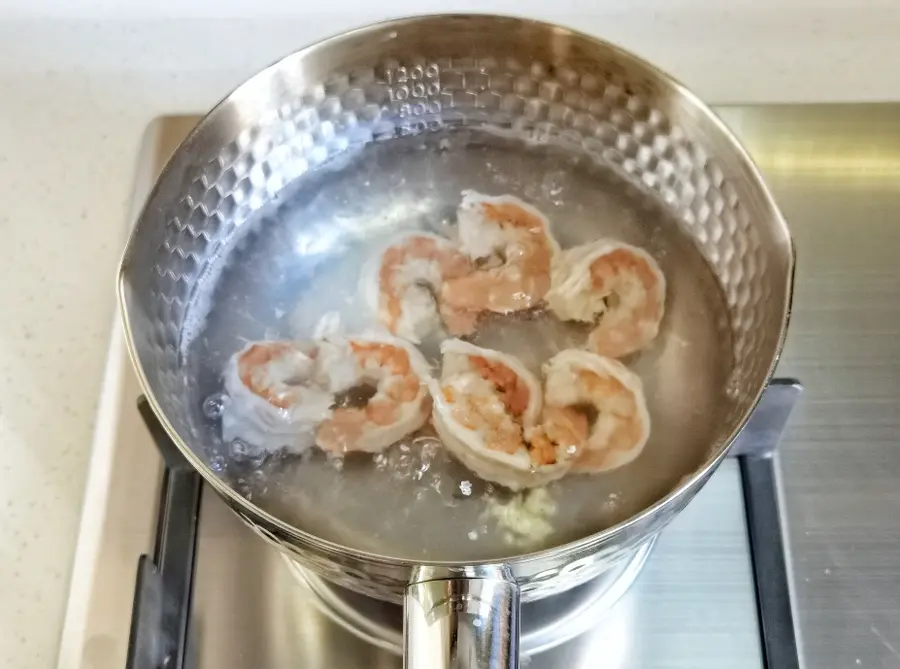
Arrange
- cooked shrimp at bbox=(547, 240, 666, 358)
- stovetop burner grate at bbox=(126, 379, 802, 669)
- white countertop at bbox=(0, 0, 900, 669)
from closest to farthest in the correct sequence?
1. stovetop burner grate at bbox=(126, 379, 802, 669)
2. cooked shrimp at bbox=(547, 240, 666, 358)
3. white countertop at bbox=(0, 0, 900, 669)

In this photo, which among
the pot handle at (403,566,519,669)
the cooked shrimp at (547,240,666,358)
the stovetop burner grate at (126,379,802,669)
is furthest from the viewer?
the cooked shrimp at (547,240,666,358)

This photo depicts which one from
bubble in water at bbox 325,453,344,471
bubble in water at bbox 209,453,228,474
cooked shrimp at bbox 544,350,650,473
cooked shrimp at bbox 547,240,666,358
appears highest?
cooked shrimp at bbox 547,240,666,358

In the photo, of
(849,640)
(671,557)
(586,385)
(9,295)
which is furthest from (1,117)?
(849,640)

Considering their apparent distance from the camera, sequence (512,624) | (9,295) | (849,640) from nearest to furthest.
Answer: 1. (512,624)
2. (849,640)
3. (9,295)

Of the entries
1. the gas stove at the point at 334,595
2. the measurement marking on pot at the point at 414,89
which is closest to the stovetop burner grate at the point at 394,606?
the gas stove at the point at 334,595

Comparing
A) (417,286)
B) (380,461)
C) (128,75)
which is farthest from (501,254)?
(128,75)

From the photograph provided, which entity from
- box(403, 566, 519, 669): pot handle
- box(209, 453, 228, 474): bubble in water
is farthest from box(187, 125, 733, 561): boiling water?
box(403, 566, 519, 669): pot handle

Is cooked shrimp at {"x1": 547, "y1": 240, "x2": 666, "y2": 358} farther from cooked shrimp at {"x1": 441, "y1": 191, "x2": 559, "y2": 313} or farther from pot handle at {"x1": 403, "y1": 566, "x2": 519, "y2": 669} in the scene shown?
pot handle at {"x1": 403, "y1": 566, "x2": 519, "y2": 669}

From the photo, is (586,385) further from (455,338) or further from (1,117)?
(1,117)
